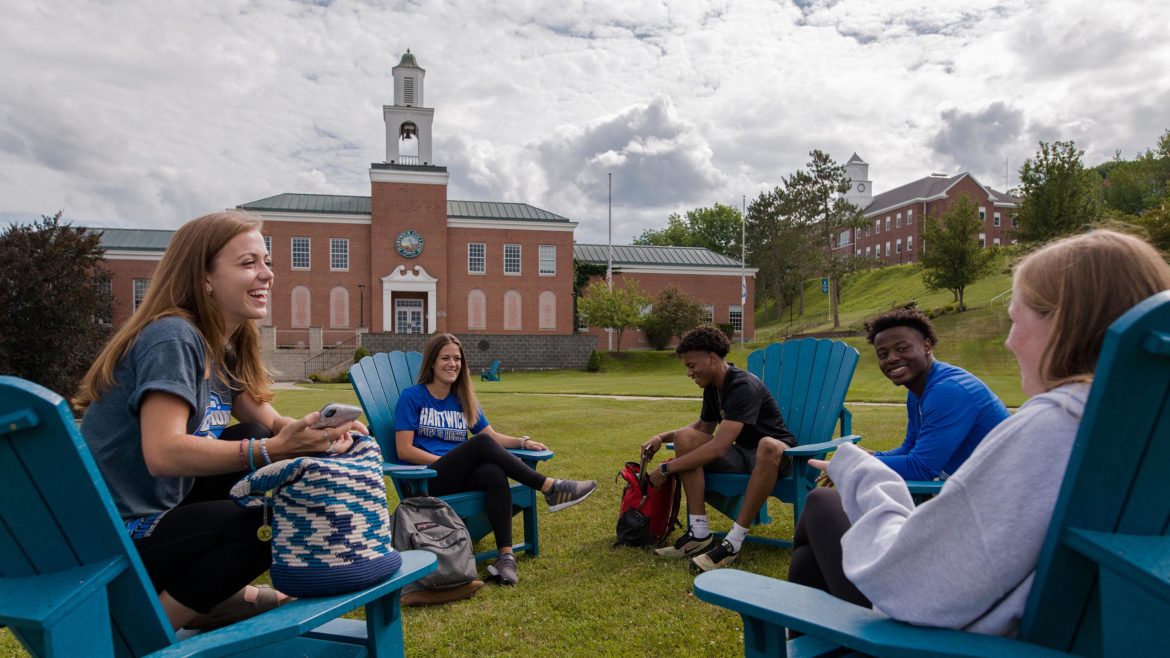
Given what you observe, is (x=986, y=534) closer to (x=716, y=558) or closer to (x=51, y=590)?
(x=51, y=590)

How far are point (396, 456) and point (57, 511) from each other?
341cm

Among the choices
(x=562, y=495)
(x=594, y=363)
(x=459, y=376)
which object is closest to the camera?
(x=562, y=495)

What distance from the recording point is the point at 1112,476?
3.99 feet

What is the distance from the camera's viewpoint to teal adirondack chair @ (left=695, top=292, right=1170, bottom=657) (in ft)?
3.71

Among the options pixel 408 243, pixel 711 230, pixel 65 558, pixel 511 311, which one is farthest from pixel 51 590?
pixel 711 230

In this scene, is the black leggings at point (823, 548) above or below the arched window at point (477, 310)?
below

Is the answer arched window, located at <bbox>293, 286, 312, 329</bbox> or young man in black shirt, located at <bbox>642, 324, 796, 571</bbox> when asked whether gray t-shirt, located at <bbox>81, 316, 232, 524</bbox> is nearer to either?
young man in black shirt, located at <bbox>642, 324, 796, 571</bbox>

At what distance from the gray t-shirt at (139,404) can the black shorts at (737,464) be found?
10.4 ft

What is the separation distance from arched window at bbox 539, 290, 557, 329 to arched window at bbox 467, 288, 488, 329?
3.11m

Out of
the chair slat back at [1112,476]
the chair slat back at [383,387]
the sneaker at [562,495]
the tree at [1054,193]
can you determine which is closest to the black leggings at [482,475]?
the sneaker at [562,495]

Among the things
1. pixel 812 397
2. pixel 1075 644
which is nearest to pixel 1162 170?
pixel 812 397

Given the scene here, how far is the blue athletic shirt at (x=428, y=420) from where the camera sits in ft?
15.2

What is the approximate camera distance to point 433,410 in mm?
4727

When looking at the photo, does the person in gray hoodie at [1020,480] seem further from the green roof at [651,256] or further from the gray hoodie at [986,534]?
the green roof at [651,256]
